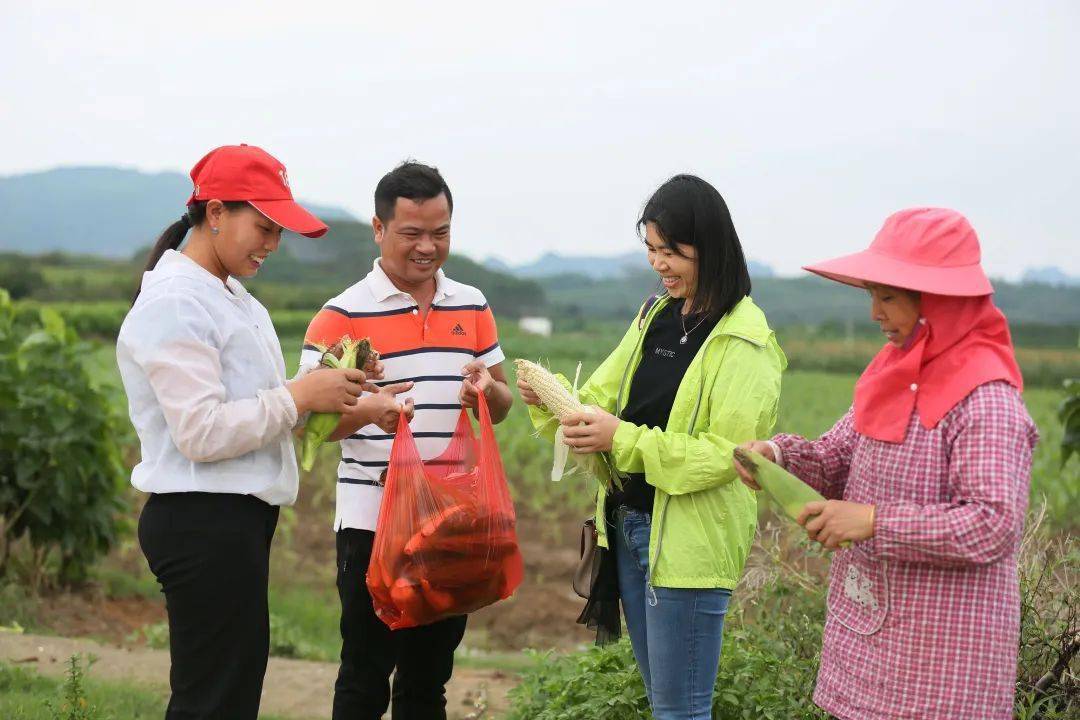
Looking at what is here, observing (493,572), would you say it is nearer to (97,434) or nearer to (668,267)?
(668,267)

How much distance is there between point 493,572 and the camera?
3307 millimetres

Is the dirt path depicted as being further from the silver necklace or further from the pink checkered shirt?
the pink checkered shirt

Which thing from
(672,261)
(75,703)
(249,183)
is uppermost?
(249,183)

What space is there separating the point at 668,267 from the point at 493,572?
3.45ft

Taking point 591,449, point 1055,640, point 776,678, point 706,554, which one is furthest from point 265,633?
point 1055,640

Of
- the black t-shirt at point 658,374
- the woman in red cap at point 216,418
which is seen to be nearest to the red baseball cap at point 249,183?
the woman in red cap at point 216,418

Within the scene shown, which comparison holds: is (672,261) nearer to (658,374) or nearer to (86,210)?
(658,374)

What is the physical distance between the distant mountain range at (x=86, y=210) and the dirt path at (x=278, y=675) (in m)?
135

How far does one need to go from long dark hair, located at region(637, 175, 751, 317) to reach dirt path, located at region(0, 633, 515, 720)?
2411 mm

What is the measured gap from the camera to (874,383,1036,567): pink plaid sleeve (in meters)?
2.18

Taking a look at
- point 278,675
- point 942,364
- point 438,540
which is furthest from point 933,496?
point 278,675

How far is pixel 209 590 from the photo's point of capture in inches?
110

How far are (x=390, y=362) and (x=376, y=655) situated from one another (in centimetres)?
91

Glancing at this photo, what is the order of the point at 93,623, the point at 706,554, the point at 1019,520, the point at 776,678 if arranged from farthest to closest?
the point at 93,623 < the point at 776,678 < the point at 706,554 < the point at 1019,520
